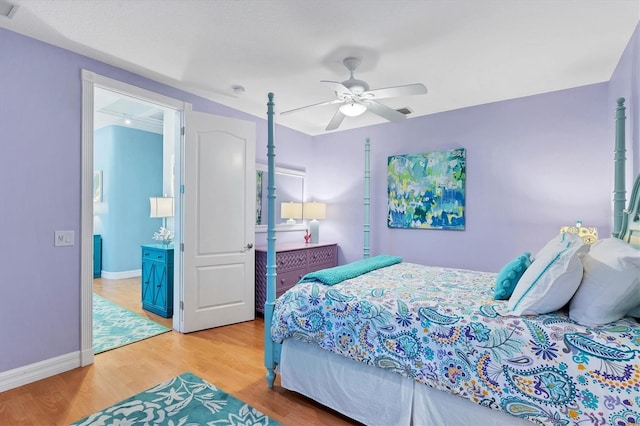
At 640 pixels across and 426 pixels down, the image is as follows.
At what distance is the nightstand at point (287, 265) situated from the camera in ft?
12.7

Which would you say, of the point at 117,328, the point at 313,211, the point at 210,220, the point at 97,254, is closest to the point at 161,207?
the point at 210,220

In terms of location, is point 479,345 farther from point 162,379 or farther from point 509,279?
point 162,379

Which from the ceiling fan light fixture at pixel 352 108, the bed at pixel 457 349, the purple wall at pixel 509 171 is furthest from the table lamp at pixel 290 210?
the bed at pixel 457 349

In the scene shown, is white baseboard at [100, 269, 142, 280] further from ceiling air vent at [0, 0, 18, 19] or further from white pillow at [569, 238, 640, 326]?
white pillow at [569, 238, 640, 326]

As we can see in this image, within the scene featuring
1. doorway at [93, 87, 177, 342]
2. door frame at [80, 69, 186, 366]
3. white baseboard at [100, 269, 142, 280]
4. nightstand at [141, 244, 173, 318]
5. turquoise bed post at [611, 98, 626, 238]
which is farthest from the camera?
white baseboard at [100, 269, 142, 280]

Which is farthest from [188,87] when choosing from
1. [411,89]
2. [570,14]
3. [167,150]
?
[570,14]

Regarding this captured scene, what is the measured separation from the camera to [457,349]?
62.7 inches

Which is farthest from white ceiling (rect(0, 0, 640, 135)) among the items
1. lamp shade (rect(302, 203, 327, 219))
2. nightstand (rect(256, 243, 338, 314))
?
nightstand (rect(256, 243, 338, 314))

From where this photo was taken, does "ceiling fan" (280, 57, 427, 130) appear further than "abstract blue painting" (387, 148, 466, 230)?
No

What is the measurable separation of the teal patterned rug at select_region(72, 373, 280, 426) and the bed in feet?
1.11

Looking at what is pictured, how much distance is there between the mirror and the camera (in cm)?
431

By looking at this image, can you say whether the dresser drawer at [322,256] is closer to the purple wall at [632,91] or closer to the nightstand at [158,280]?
the nightstand at [158,280]

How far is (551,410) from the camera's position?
137 cm

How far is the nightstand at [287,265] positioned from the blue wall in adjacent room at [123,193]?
11.0 feet
